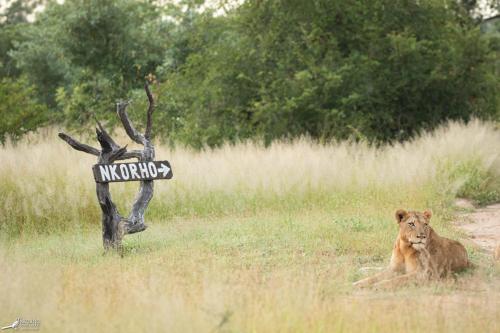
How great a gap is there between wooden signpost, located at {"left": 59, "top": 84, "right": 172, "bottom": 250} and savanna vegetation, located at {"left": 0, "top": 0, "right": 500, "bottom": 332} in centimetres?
34

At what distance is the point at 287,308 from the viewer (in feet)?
19.1

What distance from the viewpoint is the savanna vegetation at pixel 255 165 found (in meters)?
6.17

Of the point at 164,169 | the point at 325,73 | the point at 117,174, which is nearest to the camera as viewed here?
the point at 117,174

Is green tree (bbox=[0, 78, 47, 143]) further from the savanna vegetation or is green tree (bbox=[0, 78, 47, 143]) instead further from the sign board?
the sign board

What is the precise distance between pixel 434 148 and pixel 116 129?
9.15 meters

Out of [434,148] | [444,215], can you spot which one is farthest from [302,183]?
[434,148]

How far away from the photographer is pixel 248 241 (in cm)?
969

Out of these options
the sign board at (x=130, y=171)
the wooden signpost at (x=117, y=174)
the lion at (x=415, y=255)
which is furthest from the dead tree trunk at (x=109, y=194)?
the lion at (x=415, y=255)

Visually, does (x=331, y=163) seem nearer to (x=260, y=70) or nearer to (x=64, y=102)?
(x=260, y=70)

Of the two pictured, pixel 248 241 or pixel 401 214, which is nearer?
pixel 401 214

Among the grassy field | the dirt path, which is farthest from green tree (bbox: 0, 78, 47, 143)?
the dirt path

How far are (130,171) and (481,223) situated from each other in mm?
5579

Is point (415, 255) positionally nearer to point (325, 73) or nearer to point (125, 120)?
point (125, 120)

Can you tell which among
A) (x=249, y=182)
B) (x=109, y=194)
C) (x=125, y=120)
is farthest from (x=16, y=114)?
(x=109, y=194)
